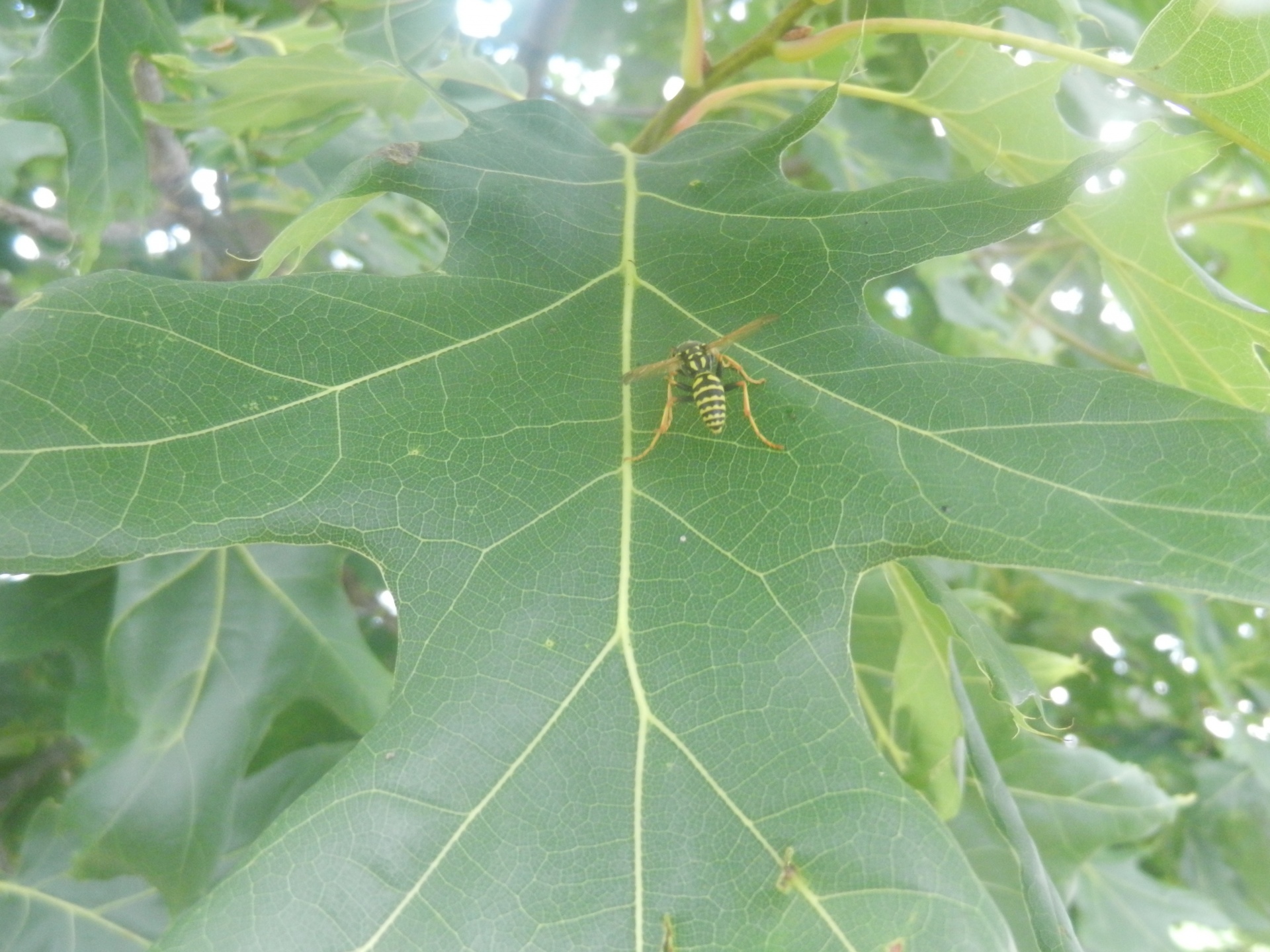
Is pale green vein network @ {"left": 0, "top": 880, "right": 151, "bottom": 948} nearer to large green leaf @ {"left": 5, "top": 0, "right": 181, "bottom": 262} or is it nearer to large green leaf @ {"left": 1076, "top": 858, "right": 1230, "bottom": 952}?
large green leaf @ {"left": 5, "top": 0, "right": 181, "bottom": 262}

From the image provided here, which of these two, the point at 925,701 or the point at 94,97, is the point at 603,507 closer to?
the point at 925,701

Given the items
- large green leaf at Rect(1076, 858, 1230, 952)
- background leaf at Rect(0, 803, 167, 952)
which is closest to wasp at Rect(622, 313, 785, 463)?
background leaf at Rect(0, 803, 167, 952)

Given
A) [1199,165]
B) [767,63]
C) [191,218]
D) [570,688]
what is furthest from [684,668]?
[191,218]

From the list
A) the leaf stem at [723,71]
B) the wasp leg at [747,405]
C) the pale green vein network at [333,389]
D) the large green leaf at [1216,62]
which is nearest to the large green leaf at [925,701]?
the wasp leg at [747,405]

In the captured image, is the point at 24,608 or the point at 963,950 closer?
the point at 963,950

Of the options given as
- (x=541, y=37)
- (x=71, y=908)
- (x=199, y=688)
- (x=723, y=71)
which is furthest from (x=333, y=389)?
(x=541, y=37)

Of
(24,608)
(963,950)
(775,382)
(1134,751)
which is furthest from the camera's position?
(1134,751)

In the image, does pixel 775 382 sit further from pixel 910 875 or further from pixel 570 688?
pixel 910 875
